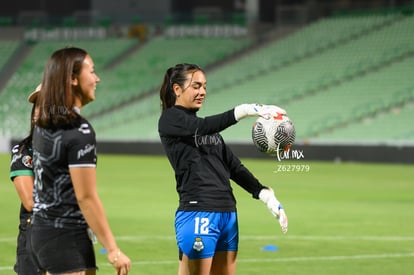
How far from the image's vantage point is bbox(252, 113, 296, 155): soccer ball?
6.91 meters

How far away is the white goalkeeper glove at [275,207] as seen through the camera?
23.6 ft

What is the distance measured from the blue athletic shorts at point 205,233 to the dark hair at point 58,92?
1.92 m

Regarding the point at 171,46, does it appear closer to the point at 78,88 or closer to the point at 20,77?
the point at 20,77

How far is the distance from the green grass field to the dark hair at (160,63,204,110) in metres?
1.13

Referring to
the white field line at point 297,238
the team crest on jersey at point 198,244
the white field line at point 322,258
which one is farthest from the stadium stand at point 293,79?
the team crest on jersey at point 198,244

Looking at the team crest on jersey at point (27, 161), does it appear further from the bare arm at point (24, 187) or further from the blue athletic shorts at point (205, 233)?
the blue athletic shorts at point (205, 233)

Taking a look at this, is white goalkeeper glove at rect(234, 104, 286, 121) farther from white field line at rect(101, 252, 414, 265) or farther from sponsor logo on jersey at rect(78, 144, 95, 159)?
white field line at rect(101, 252, 414, 265)

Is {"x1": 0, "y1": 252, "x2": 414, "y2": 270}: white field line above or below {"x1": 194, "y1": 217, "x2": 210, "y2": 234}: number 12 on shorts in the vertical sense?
below

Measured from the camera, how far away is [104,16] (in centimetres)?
5319

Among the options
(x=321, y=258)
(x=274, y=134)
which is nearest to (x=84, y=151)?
(x=274, y=134)

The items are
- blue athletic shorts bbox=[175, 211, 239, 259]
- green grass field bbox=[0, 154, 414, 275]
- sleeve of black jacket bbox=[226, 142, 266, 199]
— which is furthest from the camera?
green grass field bbox=[0, 154, 414, 275]

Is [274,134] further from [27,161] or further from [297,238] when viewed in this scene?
[297,238]

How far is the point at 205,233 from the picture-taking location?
702cm

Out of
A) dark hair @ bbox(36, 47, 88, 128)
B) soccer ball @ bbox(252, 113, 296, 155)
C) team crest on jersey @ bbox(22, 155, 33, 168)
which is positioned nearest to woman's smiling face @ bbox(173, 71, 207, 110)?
soccer ball @ bbox(252, 113, 296, 155)
